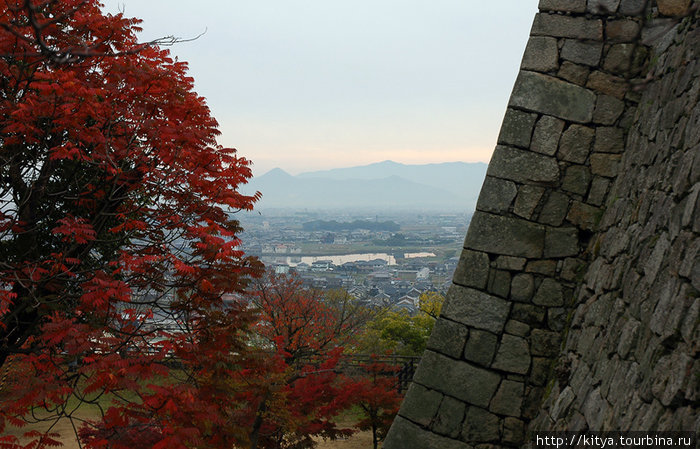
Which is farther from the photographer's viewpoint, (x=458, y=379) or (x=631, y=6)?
(x=631, y=6)

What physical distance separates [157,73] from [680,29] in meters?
5.14

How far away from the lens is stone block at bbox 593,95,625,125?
4.07 metres

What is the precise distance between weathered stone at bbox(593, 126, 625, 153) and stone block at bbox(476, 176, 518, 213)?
78 cm

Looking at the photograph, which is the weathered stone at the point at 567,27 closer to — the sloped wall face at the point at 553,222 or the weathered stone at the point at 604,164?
the sloped wall face at the point at 553,222

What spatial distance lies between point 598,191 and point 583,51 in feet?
3.83

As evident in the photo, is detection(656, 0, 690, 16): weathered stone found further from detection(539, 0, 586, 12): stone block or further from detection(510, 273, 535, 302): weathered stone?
detection(510, 273, 535, 302): weathered stone

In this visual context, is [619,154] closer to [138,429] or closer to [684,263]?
[684,263]

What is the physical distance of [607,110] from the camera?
13.4ft

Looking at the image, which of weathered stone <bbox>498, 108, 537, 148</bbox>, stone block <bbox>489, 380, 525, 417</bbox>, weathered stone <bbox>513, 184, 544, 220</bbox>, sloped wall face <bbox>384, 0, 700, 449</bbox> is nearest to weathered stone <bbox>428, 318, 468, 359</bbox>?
sloped wall face <bbox>384, 0, 700, 449</bbox>

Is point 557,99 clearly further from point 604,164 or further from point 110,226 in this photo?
point 110,226

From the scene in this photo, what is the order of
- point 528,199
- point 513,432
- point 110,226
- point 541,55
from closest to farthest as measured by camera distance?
point 513,432 → point 528,199 → point 541,55 → point 110,226

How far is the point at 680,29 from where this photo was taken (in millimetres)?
3631

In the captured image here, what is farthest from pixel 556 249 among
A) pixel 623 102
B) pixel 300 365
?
pixel 300 365

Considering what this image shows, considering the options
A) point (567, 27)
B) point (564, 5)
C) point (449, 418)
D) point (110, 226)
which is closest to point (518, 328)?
point (449, 418)
